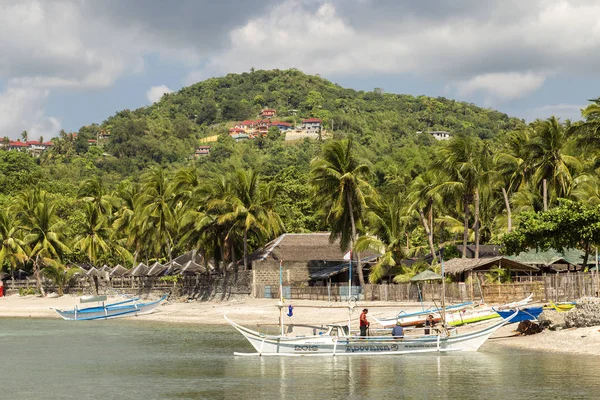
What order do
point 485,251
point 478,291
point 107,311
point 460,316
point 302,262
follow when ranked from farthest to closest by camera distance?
point 302,262
point 107,311
point 485,251
point 478,291
point 460,316

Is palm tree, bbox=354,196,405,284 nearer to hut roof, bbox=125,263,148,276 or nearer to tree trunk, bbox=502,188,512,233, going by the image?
tree trunk, bbox=502,188,512,233

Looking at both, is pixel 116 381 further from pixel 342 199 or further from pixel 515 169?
pixel 515 169

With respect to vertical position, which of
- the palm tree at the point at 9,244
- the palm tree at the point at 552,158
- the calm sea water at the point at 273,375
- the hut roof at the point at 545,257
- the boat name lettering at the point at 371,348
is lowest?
the calm sea water at the point at 273,375

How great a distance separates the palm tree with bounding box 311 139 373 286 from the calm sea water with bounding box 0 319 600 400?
836 inches

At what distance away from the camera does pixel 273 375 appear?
29.3 metres

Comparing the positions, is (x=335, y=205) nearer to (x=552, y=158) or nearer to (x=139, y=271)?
(x=552, y=158)

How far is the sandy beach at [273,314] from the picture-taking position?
33.9 meters

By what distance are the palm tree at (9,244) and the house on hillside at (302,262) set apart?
27243 millimetres

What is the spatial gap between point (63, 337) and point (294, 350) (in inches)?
795

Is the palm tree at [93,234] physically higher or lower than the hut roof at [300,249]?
higher

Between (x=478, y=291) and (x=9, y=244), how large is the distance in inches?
2019

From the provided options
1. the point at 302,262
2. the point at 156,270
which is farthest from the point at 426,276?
the point at 156,270

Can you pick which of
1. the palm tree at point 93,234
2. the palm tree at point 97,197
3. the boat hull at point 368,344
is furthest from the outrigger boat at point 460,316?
the palm tree at point 97,197

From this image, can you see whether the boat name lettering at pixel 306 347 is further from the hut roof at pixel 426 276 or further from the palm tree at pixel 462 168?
the palm tree at pixel 462 168
